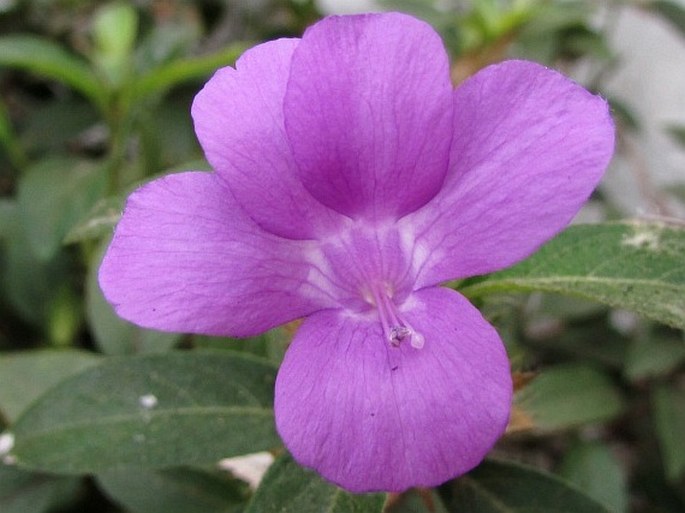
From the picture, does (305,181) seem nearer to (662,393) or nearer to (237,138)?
(237,138)

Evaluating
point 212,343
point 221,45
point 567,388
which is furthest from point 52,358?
point 221,45

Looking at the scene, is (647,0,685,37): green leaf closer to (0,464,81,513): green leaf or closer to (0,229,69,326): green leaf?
(0,229,69,326): green leaf

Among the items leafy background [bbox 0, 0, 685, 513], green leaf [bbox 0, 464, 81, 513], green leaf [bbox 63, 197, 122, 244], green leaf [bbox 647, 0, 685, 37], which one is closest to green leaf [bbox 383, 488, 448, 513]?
leafy background [bbox 0, 0, 685, 513]

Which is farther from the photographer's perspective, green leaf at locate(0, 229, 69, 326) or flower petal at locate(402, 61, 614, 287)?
green leaf at locate(0, 229, 69, 326)

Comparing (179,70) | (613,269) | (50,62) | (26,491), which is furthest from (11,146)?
(613,269)

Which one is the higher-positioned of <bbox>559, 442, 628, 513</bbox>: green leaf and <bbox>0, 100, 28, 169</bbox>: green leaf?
<bbox>0, 100, 28, 169</bbox>: green leaf

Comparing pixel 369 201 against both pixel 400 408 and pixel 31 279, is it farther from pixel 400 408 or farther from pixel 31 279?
pixel 31 279
